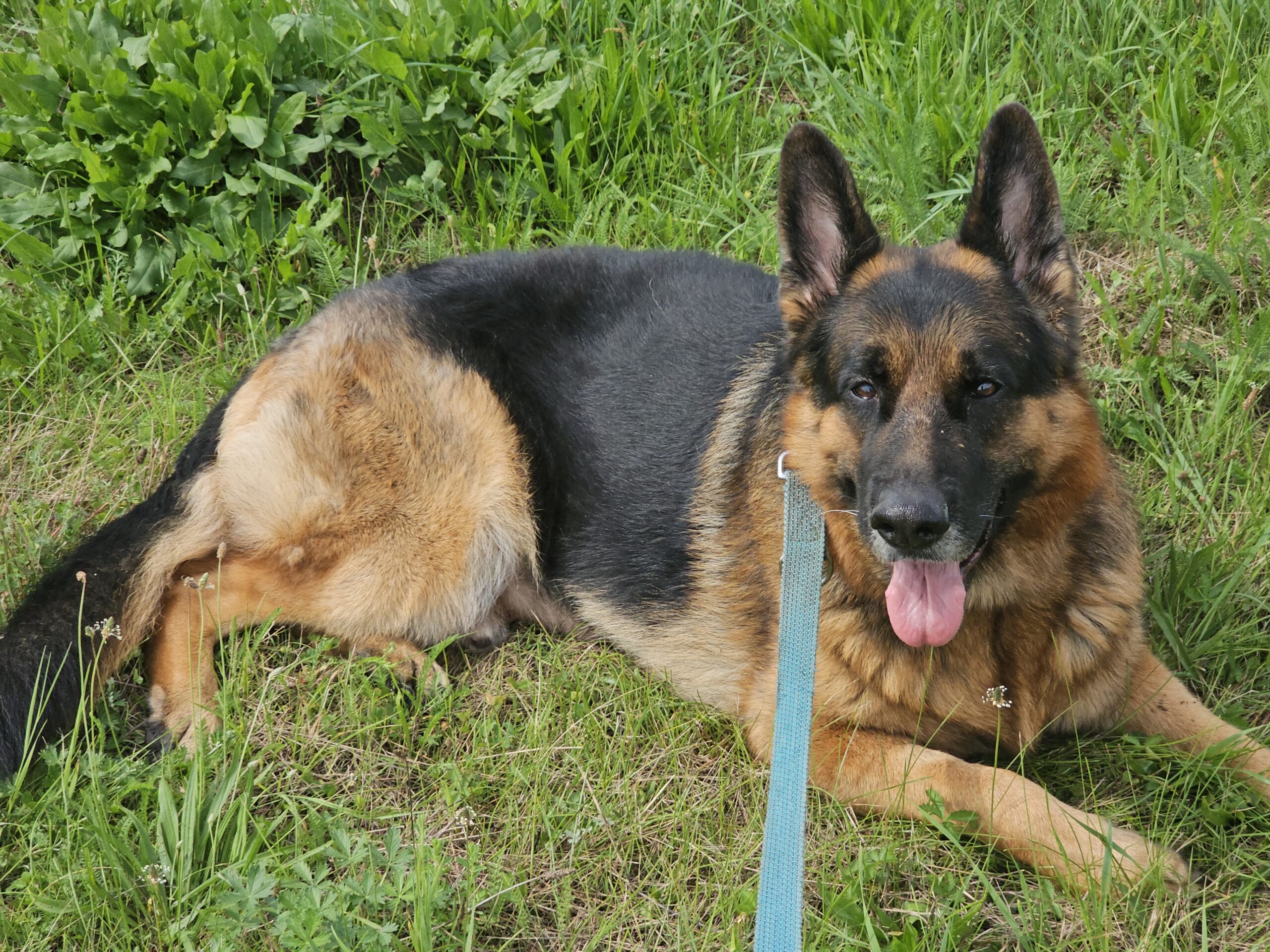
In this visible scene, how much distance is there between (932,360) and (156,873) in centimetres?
242

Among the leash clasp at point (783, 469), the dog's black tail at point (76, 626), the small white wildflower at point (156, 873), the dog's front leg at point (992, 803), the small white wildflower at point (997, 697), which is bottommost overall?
the small white wildflower at point (156, 873)

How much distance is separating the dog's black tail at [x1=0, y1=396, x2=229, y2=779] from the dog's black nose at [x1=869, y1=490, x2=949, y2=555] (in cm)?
232

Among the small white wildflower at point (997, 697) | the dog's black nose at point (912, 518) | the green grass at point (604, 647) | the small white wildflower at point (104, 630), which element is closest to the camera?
the dog's black nose at point (912, 518)

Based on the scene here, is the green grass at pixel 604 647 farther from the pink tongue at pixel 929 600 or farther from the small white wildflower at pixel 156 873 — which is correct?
the pink tongue at pixel 929 600

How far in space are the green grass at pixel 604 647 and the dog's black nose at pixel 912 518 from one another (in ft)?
2.86

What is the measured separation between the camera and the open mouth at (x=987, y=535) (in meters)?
2.85

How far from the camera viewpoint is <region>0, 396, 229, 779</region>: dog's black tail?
3.25 m

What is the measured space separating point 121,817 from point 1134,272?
4.30 metres

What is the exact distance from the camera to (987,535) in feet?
9.50

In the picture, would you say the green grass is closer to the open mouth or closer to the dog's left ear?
the open mouth

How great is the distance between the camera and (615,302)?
4156 mm

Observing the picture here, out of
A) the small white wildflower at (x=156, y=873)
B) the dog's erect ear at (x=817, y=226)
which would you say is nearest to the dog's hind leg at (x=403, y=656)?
the small white wildflower at (x=156, y=873)

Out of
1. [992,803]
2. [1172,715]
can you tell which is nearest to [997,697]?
[992,803]

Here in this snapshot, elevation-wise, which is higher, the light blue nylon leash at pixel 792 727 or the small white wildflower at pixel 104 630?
the light blue nylon leash at pixel 792 727
